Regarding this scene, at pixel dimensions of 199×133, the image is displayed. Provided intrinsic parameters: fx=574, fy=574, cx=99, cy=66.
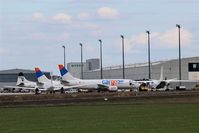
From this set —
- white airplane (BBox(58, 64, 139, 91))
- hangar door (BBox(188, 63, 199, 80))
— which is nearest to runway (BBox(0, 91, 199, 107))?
white airplane (BBox(58, 64, 139, 91))

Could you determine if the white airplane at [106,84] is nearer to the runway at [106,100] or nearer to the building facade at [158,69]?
the building facade at [158,69]

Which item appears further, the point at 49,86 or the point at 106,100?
the point at 49,86

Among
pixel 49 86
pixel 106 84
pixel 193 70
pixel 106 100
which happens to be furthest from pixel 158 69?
pixel 106 100

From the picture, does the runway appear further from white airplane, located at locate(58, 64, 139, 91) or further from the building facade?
the building facade

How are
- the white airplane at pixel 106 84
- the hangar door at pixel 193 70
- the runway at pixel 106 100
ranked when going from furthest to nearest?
1. the hangar door at pixel 193 70
2. the white airplane at pixel 106 84
3. the runway at pixel 106 100

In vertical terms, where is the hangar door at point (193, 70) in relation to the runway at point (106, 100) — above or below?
above

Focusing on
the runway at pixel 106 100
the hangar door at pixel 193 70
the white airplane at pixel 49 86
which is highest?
the hangar door at pixel 193 70

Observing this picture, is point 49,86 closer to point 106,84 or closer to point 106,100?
point 106,84

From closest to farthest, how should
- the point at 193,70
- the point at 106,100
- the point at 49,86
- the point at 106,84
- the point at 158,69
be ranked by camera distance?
the point at 106,100, the point at 106,84, the point at 49,86, the point at 193,70, the point at 158,69

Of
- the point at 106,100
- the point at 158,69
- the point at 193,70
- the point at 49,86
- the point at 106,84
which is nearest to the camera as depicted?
the point at 106,100

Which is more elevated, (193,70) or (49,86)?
(193,70)

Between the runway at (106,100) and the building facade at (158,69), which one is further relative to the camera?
the building facade at (158,69)

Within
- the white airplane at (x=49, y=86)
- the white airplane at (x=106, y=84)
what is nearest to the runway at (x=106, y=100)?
the white airplane at (x=106, y=84)

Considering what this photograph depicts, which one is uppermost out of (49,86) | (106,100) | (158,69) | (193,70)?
(158,69)
